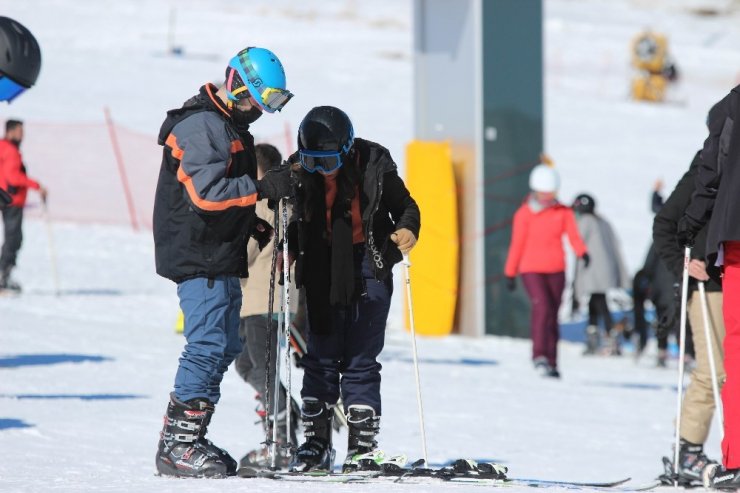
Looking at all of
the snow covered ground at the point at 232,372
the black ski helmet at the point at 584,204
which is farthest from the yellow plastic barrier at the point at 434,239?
the black ski helmet at the point at 584,204

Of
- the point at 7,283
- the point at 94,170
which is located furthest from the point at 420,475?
the point at 94,170

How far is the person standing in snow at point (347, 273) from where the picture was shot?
6.60 meters

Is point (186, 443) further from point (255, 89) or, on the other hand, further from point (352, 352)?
point (255, 89)

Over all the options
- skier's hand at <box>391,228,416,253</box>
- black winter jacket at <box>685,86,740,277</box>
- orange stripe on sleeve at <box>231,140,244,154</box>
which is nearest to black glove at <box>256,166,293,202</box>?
orange stripe on sleeve at <box>231,140,244,154</box>

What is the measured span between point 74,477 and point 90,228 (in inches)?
567

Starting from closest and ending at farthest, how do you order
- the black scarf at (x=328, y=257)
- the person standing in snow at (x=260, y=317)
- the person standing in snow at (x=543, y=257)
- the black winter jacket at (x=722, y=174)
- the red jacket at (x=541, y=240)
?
the black winter jacket at (x=722, y=174) → the black scarf at (x=328, y=257) → the person standing in snow at (x=260, y=317) → the person standing in snow at (x=543, y=257) → the red jacket at (x=541, y=240)

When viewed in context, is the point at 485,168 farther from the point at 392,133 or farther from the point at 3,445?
the point at 392,133

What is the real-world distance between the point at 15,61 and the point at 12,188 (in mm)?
8541

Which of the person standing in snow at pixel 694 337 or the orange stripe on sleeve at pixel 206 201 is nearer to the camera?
the orange stripe on sleeve at pixel 206 201

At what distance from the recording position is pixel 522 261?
12930 mm

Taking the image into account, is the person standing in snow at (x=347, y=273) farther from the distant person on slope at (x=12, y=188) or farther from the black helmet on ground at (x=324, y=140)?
the distant person on slope at (x=12, y=188)

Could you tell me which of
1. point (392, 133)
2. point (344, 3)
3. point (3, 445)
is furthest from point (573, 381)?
point (344, 3)

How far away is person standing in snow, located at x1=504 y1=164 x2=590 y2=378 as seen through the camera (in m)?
12.7

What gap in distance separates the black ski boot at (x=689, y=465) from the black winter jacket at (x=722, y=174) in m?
1.27
